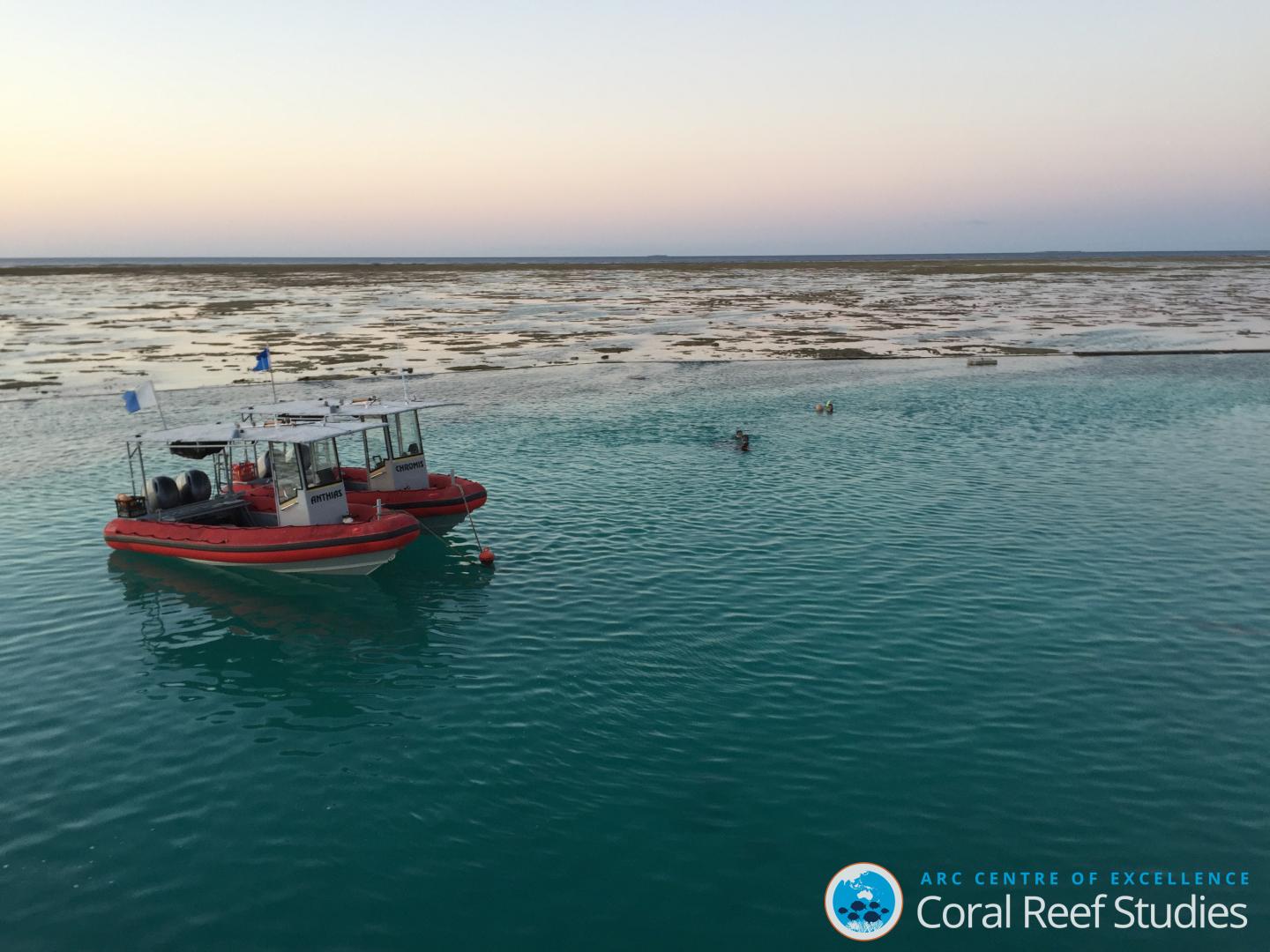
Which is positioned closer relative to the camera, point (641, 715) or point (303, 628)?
point (641, 715)

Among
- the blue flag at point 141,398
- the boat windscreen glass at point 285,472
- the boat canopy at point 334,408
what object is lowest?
the boat windscreen glass at point 285,472

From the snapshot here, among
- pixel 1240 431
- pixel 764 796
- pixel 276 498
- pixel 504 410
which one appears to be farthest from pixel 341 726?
pixel 1240 431

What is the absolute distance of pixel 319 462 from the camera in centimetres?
2667

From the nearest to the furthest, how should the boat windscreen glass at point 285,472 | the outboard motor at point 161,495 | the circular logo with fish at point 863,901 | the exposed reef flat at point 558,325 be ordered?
the circular logo with fish at point 863,901
the boat windscreen glass at point 285,472
the outboard motor at point 161,495
the exposed reef flat at point 558,325

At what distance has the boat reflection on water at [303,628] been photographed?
61.7ft

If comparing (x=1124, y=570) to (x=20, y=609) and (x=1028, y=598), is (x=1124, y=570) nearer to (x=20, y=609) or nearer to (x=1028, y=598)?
(x=1028, y=598)

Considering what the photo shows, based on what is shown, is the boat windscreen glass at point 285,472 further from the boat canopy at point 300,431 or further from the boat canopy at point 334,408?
the boat canopy at point 334,408

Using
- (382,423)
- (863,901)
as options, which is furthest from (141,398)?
(863,901)

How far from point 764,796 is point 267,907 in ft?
26.5

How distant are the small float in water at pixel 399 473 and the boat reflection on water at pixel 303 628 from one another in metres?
1.57

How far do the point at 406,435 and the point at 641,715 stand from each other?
705 inches

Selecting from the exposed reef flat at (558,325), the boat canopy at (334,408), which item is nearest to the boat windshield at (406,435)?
the boat canopy at (334,408)

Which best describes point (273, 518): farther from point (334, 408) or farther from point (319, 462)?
point (334, 408)

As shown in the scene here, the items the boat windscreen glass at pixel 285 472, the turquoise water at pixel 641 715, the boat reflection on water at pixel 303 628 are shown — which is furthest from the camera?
the boat windscreen glass at pixel 285 472
